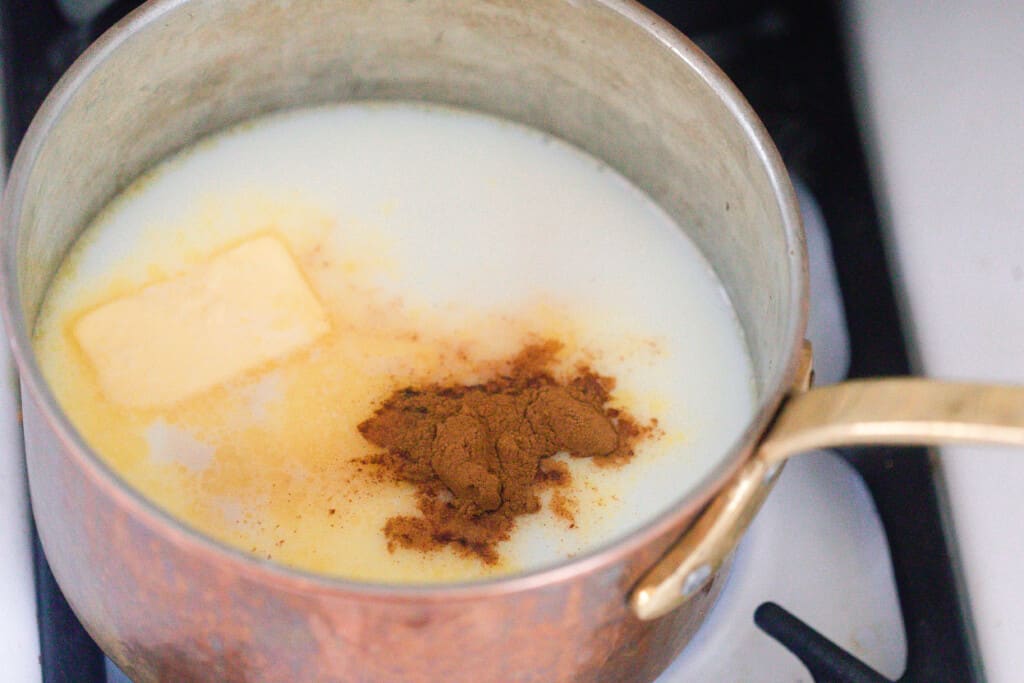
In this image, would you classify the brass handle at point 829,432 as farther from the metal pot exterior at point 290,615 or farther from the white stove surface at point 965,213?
the white stove surface at point 965,213

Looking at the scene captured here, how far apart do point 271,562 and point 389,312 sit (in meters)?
0.32

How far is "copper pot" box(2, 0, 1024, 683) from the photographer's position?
0.48 meters

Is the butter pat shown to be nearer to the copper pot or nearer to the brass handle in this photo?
the copper pot

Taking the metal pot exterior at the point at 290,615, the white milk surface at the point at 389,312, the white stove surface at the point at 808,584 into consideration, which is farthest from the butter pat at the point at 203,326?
the white stove surface at the point at 808,584

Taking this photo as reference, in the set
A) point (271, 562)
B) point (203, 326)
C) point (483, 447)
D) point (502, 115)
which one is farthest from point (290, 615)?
point (502, 115)

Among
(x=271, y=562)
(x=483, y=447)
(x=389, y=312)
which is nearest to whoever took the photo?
(x=271, y=562)

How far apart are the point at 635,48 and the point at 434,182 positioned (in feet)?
0.62

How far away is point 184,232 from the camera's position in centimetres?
79

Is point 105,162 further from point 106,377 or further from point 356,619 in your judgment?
point 356,619

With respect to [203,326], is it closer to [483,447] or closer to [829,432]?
[483,447]

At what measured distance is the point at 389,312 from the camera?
0.76m

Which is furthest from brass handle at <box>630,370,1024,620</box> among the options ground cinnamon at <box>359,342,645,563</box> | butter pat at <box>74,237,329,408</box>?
butter pat at <box>74,237,329,408</box>

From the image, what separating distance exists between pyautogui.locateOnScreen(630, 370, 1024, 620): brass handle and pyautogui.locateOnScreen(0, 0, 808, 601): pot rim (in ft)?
0.04

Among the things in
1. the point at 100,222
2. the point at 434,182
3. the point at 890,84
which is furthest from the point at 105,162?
the point at 890,84
